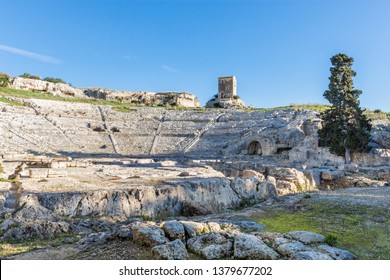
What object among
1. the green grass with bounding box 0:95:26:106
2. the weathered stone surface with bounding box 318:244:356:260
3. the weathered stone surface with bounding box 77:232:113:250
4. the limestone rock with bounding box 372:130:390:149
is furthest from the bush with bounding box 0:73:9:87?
the weathered stone surface with bounding box 318:244:356:260

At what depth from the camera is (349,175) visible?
19516mm

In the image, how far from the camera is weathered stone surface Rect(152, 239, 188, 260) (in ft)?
16.7

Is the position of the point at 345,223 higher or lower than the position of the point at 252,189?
lower

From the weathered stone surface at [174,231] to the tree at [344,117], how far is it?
78.2ft

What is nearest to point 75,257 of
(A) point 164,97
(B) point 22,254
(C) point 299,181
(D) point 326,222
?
(B) point 22,254

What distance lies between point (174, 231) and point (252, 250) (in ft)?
5.43

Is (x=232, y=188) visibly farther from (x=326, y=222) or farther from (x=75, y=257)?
(x=75, y=257)

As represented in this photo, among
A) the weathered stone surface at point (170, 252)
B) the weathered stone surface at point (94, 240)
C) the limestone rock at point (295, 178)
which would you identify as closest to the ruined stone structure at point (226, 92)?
the limestone rock at point (295, 178)

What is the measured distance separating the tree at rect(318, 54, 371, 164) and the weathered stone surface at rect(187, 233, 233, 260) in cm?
2393

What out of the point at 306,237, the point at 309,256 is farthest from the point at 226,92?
the point at 309,256

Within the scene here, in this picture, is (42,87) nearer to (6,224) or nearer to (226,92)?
(226,92)

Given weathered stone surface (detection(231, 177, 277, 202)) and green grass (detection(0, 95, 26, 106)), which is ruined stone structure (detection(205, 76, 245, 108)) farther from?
weathered stone surface (detection(231, 177, 277, 202))

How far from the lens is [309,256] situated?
503cm

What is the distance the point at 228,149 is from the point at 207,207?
2157 cm
